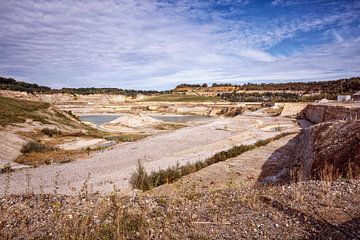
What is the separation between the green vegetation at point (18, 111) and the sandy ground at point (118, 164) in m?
13.3

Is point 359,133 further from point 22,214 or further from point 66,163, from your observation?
point 66,163

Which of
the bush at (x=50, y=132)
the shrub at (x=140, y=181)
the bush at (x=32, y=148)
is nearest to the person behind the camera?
the shrub at (x=140, y=181)

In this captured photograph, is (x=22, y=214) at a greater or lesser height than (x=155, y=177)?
greater

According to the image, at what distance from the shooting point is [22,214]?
5480 mm

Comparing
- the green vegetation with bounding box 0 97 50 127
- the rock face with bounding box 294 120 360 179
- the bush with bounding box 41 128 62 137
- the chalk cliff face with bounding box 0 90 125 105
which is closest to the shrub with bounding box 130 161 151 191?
the rock face with bounding box 294 120 360 179

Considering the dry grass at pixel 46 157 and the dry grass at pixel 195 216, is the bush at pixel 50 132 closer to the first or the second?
the dry grass at pixel 46 157

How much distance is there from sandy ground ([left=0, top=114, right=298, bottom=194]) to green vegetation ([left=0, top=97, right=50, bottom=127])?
523 inches

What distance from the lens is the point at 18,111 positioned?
33.8 meters

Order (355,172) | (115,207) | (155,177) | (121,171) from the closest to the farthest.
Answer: (115,207) → (355,172) → (155,177) → (121,171)

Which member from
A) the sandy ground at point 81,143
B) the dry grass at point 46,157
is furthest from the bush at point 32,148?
the sandy ground at point 81,143

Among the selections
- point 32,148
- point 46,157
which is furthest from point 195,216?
point 32,148

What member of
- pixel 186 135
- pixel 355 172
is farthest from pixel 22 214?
pixel 186 135

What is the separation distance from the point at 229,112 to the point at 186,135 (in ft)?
127

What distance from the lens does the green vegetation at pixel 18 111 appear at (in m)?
29.5
